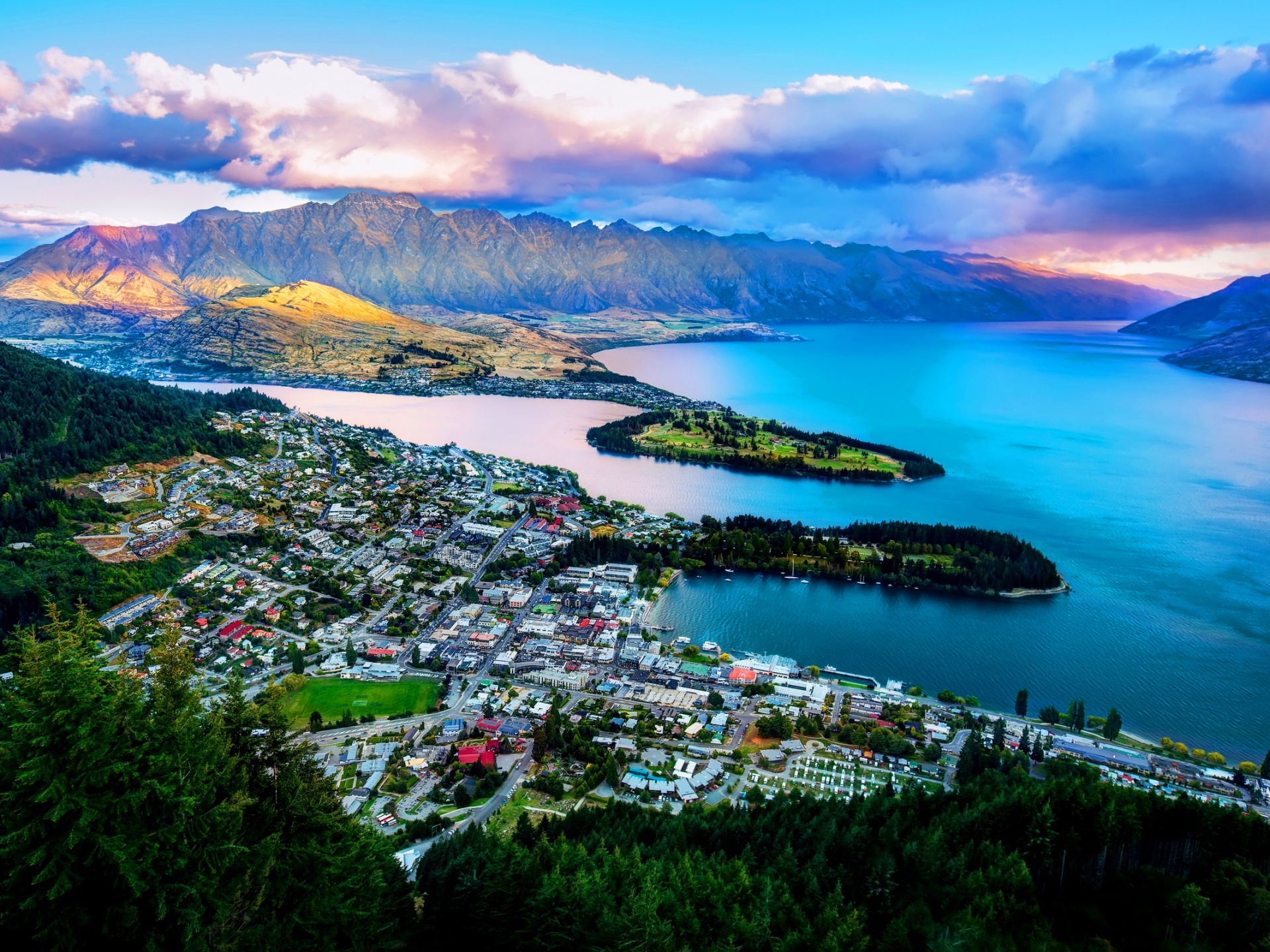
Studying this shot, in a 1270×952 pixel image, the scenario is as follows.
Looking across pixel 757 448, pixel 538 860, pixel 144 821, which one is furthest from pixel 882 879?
pixel 757 448

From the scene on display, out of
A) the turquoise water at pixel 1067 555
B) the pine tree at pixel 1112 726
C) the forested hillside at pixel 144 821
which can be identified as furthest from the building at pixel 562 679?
the forested hillside at pixel 144 821

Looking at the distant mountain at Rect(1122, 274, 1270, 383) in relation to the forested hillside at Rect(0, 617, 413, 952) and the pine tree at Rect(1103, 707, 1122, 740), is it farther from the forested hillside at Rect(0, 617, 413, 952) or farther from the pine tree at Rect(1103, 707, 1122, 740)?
the forested hillside at Rect(0, 617, 413, 952)

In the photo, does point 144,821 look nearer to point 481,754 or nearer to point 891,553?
point 481,754

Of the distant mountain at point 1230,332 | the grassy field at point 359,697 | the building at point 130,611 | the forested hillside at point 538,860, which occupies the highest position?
the distant mountain at point 1230,332

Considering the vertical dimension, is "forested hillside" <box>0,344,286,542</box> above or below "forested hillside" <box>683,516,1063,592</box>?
above

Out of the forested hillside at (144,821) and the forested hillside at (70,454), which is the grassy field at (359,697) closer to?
the forested hillside at (70,454)

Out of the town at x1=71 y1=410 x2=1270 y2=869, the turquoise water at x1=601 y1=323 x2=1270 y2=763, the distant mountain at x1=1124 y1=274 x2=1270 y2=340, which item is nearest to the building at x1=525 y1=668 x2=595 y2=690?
the town at x1=71 y1=410 x2=1270 y2=869
